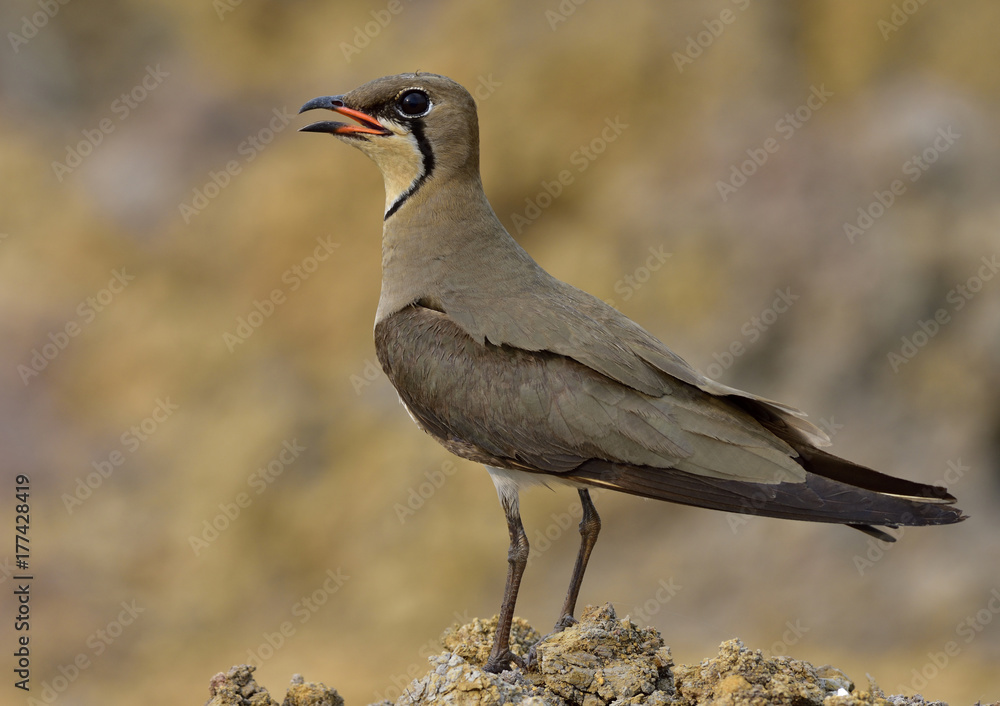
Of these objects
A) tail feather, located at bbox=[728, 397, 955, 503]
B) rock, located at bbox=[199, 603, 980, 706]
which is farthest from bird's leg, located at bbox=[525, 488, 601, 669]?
tail feather, located at bbox=[728, 397, 955, 503]

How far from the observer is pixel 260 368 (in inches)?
577

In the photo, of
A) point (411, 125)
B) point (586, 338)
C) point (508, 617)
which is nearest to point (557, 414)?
point (586, 338)

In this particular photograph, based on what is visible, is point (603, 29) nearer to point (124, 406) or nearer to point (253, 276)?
point (253, 276)

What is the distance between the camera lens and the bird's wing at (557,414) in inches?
176

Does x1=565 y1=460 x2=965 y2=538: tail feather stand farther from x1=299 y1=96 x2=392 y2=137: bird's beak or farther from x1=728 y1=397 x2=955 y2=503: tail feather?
x1=299 y1=96 x2=392 y2=137: bird's beak

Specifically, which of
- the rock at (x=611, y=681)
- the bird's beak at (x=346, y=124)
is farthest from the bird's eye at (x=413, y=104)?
the rock at (x=611, y=681)

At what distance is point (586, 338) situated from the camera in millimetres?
4695

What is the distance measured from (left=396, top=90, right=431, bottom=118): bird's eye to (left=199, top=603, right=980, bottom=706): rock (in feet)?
7.76

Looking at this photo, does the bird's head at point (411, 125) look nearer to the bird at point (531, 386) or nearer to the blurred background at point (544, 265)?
the bird at point (531, 386)

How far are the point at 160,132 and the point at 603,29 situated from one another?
23.4ft

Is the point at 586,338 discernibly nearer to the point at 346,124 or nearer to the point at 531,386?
the point at 531,386

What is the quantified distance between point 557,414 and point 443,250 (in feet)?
3.22

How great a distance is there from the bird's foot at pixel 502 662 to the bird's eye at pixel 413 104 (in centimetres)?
244

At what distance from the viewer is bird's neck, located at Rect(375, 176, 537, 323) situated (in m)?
4.90
